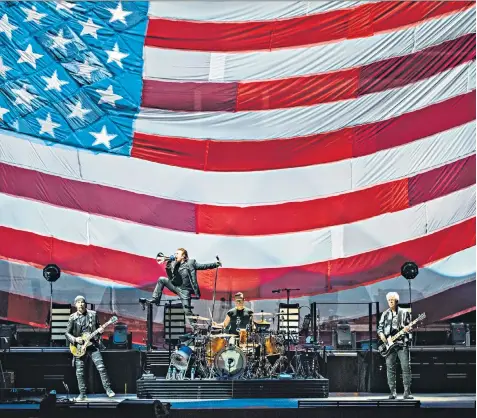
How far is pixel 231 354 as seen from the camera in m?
16.0

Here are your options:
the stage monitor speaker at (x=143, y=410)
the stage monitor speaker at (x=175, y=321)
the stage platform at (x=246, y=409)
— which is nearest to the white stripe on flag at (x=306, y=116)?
the stage monitor speaker at (x=175, y=321)

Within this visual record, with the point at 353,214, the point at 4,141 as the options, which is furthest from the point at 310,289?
the point at 4,141

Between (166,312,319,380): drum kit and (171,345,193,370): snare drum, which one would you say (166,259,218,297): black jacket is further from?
(171,345,193,370): snare drum

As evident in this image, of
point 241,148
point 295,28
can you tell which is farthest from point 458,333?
point 295,28

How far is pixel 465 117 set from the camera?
60.2 feet

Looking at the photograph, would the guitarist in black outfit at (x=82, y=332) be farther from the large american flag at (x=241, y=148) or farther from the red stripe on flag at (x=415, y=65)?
the red stripe on flag at (x=415, y=65)

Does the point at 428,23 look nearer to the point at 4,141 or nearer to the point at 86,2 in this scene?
the point at 86,2

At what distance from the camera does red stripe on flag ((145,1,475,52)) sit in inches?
722

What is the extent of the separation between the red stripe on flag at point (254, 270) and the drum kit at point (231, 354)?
2.01 meters

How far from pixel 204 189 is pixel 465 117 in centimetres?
413

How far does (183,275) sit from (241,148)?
2.67m

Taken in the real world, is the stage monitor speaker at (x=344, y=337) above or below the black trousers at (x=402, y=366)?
above

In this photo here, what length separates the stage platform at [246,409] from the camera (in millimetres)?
15000

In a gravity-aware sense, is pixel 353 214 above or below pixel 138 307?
above
